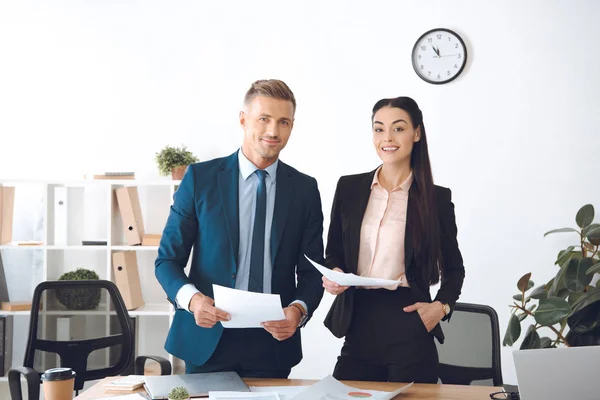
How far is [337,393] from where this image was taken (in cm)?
187

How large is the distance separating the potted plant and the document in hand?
8.42ft

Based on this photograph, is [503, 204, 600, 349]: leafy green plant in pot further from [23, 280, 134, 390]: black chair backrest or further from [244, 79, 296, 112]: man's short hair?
[23, 280, 134, 390]: black chair backrest

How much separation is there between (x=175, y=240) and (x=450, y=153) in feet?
8.49

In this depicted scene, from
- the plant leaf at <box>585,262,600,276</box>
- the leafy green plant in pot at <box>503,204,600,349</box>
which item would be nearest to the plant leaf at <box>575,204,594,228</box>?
the leafy green plant in pot at <box>503,204,600,349</box>

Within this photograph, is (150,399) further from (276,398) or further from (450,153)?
(450,153)

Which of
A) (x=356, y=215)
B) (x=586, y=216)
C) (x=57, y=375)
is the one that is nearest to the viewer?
(x=57, y=375)

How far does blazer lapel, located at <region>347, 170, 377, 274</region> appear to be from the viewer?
7.16 ft

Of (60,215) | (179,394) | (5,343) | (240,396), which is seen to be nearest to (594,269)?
(240,396)

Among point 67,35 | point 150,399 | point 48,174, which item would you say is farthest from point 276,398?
point 67,35

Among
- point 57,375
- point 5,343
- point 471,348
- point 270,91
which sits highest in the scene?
point 270,91

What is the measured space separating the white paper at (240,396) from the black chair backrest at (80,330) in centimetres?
111

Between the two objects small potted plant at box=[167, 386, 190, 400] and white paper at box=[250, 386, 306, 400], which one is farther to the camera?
white paper at box=[250, 386, 306, 400]

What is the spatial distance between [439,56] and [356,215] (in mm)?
2441

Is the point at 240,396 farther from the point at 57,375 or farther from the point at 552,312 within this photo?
the point at 552,312
